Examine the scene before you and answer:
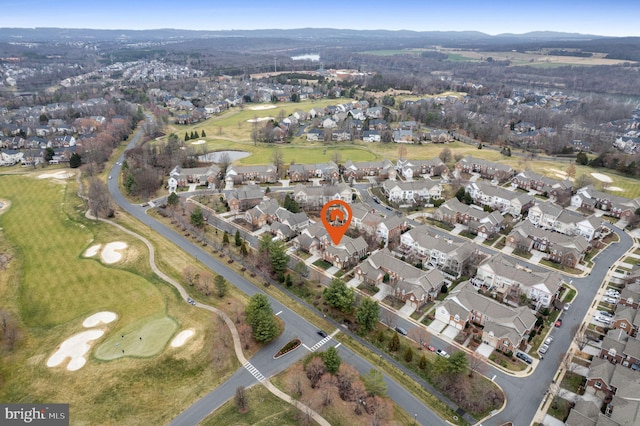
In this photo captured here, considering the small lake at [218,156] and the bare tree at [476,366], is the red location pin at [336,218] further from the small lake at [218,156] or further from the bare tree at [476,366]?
the small lake at [218,156]

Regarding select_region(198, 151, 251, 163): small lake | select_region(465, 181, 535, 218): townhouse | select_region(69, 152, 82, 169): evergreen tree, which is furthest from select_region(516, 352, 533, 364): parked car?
select_region(69, 152, 82, 169): evergreen tree

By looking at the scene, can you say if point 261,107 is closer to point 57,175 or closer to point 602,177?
point 57,175

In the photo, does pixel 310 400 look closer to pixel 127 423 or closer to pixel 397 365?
pixel 397 365

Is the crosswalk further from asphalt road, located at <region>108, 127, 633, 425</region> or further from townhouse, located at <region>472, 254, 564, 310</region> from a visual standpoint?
townhouse, located at <region>472, 254, 564, 310</region>

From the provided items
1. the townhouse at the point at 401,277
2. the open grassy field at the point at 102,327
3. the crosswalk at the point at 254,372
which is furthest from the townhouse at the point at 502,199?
the open grassy field at the point at 102,327

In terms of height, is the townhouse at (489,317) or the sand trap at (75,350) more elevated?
the townhouse at (489,317)

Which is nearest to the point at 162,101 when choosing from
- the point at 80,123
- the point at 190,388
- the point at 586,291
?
the point at 80,123
